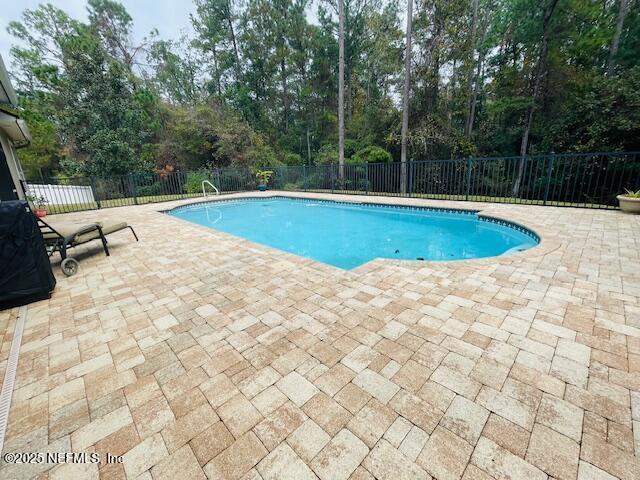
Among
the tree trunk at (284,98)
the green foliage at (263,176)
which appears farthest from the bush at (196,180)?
the tree trunk at (284,98)

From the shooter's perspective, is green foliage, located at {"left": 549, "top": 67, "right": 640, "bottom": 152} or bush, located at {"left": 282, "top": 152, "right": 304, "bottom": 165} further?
bush, located at {"left": 282, "top": 152, "right": 304, "bottom": 165}

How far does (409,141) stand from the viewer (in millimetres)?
12562

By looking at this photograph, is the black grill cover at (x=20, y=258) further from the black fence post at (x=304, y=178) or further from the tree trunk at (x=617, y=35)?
the tree trunk at (x=617, y=35)

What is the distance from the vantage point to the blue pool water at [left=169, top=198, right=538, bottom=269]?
5500 millimetres

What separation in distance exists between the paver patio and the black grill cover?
0.20 meters

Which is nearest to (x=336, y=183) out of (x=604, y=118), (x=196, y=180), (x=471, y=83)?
(x=196, y=180)

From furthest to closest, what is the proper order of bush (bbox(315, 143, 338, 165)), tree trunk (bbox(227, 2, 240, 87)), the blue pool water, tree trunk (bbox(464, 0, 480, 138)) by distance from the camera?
tree trunk (bbox(227, 2, 240, 87)), bush (bbox(315, 143, 338, 165)), tree trunk (bbox(464, 0, 480, 138)), the blue pool water

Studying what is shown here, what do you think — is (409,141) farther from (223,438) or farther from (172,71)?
(172,71)

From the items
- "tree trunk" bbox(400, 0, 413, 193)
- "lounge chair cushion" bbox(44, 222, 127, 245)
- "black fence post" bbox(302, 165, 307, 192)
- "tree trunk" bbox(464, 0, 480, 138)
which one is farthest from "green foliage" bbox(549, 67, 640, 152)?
"lounge chair cushion" bbox(44, 222, 127, 245)

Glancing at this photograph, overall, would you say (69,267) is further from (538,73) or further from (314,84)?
(314,84)

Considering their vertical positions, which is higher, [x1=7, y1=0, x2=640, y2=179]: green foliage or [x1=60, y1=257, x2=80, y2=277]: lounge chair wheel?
[x1=7, y1=0, x2=640, y2=179]: green foliage

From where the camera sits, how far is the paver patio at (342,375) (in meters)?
1.27

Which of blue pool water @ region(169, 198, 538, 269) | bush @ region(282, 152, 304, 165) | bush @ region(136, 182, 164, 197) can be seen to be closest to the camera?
blue pool water @ region(169, 198, 538, 269)

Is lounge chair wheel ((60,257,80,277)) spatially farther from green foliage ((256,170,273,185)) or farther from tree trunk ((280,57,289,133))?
tree trunk ((280,57,289,133))
